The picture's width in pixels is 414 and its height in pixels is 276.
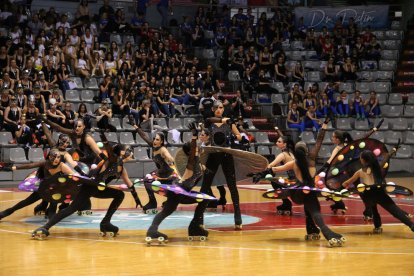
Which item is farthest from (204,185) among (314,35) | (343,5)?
(343,5)

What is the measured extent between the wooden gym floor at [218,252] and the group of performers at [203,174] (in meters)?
0.34

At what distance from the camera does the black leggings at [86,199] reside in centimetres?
1388

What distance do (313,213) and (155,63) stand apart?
16042 mm

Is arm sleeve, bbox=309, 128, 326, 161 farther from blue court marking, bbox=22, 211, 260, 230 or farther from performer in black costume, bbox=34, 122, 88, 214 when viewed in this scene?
performer in black costume, bbox=34, 122, 88, 214

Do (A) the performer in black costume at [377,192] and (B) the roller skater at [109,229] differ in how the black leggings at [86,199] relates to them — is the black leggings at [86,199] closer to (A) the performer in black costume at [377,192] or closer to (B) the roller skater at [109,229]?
(B) the roller skater at [109,229]

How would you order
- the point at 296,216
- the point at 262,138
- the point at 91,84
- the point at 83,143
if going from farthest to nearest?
the point at 262,138 < the point at 91,84 < the point at 296,216 < the point at 83,143

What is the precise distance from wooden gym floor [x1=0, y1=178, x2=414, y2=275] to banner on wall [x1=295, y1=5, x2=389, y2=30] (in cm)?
1860

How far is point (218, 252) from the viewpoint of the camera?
12695 mm

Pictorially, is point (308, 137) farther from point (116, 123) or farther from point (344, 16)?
point (344, 16)

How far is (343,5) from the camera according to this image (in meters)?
35.7

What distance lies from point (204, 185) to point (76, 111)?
11.6 metres

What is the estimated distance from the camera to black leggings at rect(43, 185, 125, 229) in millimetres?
13875

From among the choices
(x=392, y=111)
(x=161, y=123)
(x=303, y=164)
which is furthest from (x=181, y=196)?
(x=392, y=111)

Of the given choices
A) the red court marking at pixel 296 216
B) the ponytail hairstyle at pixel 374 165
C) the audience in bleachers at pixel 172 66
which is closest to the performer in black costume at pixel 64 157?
the red court marking at pixel 296 216
